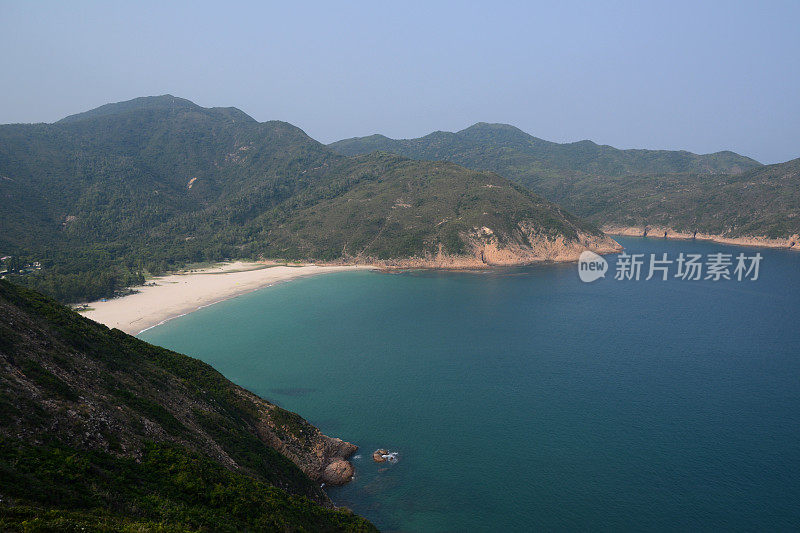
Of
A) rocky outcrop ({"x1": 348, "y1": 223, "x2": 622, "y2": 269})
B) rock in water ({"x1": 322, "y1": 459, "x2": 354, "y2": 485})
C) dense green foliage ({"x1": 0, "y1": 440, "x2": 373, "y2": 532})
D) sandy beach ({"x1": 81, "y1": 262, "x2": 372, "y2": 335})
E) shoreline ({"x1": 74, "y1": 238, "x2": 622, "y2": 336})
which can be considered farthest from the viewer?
rocky outcrop ({"x1": 348, "y1": 223, "x2": 622, "y2": 269})

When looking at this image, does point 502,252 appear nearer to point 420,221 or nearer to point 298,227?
point 420,221

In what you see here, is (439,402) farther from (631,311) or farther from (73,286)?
(73,286)

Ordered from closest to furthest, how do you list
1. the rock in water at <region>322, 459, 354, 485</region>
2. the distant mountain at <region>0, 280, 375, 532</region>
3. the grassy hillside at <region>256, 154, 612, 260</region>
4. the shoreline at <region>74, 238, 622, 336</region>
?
the distant mountain at <region>0, 280, 375, 532</region> < the rock in water at <region>322, 459, 354, 485</region> < the shoreline at <region>74, 238, 622, 336</region> < the grassy hillside at <region>256, 154, 612, 260</region>

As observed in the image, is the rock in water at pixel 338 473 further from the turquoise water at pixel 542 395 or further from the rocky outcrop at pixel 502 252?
the rocky outcrop at pixel 502 252

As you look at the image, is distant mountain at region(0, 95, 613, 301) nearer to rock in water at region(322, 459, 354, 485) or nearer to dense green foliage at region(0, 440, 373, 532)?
rock in water at region(322, 459, 354, 485)

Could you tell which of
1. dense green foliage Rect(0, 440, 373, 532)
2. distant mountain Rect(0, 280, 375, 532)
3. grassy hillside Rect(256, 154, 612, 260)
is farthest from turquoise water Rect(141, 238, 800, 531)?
grassy hillside Rect(256, 154, 612, 260)

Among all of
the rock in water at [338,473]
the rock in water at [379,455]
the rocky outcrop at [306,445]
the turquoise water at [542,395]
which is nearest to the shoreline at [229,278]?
the turquoise water at [542,395]
